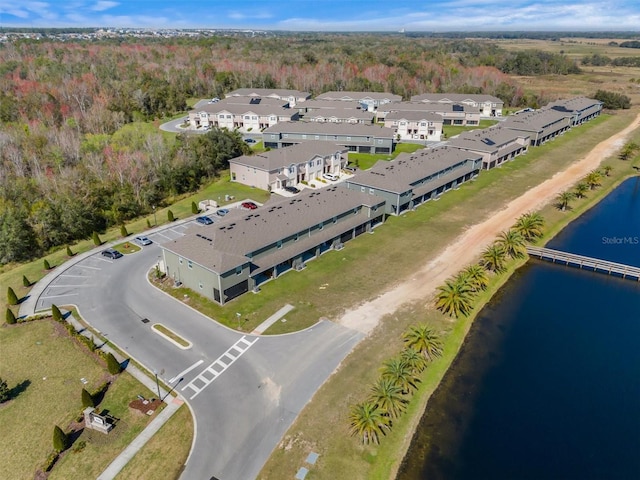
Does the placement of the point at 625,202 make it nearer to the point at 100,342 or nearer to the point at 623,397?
the point at 623,397

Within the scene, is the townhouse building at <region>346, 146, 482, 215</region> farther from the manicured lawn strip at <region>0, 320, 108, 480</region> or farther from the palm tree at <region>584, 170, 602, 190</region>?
the manicured lawn strip at <region>0, 320, 108, 480</region>

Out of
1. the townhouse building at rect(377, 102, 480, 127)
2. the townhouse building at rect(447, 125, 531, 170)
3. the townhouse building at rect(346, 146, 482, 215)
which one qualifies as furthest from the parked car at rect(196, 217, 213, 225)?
the townhouse building at rect(377, 102, 480, 127)

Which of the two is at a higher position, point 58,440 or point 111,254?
point 58,440

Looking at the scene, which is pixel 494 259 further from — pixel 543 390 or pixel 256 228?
pixel 256 228

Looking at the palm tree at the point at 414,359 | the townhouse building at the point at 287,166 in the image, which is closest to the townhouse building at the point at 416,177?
the townhouse building at the point at 287,166

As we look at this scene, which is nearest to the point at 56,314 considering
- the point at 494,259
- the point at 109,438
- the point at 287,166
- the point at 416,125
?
the point at 109,438

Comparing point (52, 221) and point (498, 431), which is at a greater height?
point (52, 221)

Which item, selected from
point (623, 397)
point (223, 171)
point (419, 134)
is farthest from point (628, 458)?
point (419, 134)
